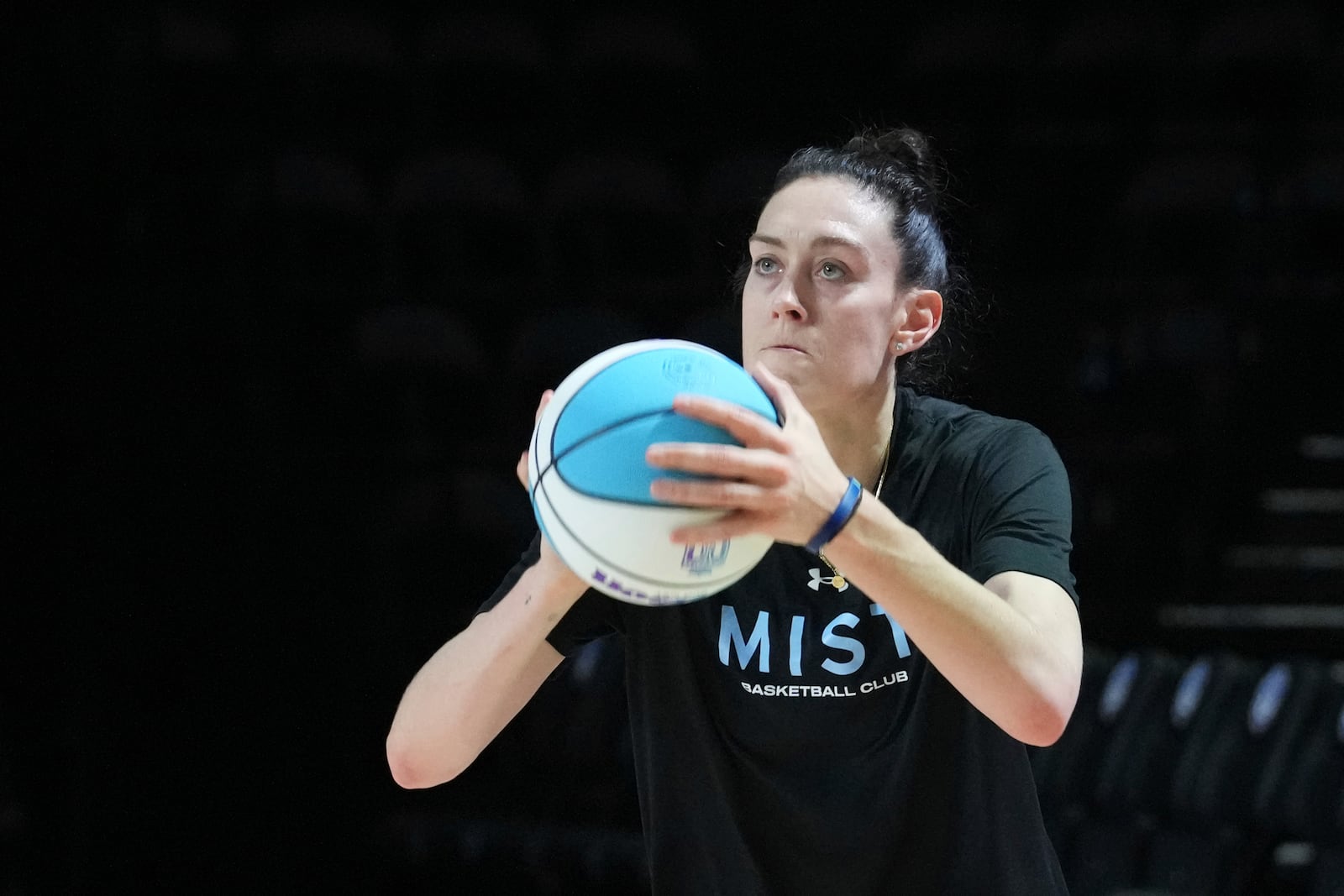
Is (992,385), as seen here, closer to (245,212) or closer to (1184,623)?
(1184,623)

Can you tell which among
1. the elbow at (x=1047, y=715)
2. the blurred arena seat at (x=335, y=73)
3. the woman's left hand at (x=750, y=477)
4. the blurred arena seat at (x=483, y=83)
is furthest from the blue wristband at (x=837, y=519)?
the blurred arena seat at (x=335, y=73)

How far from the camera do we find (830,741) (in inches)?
96.3

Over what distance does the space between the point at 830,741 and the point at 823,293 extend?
703 mm

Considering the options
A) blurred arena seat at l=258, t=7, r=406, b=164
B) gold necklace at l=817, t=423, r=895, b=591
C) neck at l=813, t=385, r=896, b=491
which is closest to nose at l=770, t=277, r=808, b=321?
neck at l=813, t=385, r=896, b=491

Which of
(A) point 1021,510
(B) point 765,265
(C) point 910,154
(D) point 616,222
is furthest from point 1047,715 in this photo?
(D) point 616,222

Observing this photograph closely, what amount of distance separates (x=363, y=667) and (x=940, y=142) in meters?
3.50

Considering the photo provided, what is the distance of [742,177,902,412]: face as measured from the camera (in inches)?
96.3

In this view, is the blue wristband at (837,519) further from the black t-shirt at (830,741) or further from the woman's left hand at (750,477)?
the black t-shirt at (830,741)

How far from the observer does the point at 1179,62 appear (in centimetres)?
758

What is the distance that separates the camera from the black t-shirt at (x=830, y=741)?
2.44 meters

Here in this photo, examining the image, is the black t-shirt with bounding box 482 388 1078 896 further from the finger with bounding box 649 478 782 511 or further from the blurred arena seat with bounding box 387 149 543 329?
the blurred arena seat with bounding box 387 149 543 329

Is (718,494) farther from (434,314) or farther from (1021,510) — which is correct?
(434,314)

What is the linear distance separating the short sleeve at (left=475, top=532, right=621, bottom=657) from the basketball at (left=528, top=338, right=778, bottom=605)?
1.30 ft

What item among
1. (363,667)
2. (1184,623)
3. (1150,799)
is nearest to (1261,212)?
(1184,623)
